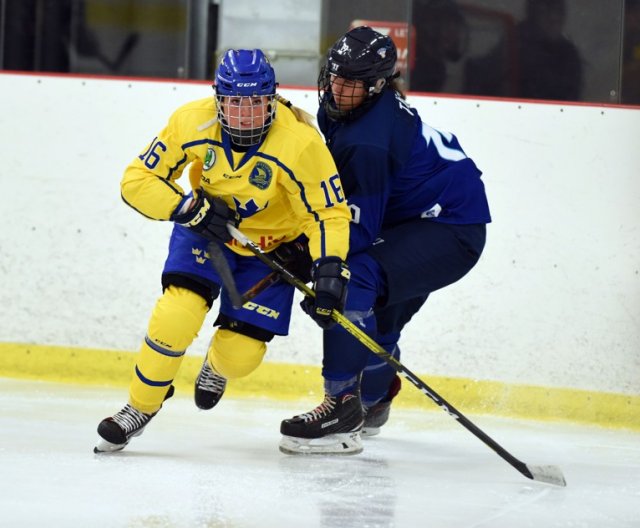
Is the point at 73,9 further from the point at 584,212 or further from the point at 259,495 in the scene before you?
the point at 259,495

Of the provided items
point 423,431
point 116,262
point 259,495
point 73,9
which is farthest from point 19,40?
point 259,495

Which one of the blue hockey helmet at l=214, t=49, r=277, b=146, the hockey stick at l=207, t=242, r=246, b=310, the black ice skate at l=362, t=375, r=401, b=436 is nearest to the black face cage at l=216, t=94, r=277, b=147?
the blue hockey helmet at l=214, t=49, r=277, b=146

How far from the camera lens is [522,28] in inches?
167

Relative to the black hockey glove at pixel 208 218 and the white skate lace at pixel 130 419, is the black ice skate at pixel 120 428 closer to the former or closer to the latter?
the white skate lace at pixel 130 419

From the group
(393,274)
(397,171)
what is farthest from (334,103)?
(393,274)

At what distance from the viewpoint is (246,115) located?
271cm

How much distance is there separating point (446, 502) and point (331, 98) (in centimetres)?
105

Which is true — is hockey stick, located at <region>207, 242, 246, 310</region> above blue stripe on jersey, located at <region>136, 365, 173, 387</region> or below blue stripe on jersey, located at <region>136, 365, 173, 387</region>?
above

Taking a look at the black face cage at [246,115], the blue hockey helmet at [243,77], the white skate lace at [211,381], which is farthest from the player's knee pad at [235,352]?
the blue hockey helmet at [243,77]

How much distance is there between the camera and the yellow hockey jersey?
2.80 metres

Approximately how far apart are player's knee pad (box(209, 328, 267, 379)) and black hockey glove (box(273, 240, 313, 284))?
0.21 m

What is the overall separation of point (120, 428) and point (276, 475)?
384mm

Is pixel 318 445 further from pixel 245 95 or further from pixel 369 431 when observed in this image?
pixel 245 95

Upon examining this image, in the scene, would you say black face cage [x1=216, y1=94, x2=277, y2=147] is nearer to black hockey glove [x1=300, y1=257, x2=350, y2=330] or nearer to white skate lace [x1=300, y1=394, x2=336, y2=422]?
black hockey glove [x1=300, y1=257, x2=350, y2=330]
